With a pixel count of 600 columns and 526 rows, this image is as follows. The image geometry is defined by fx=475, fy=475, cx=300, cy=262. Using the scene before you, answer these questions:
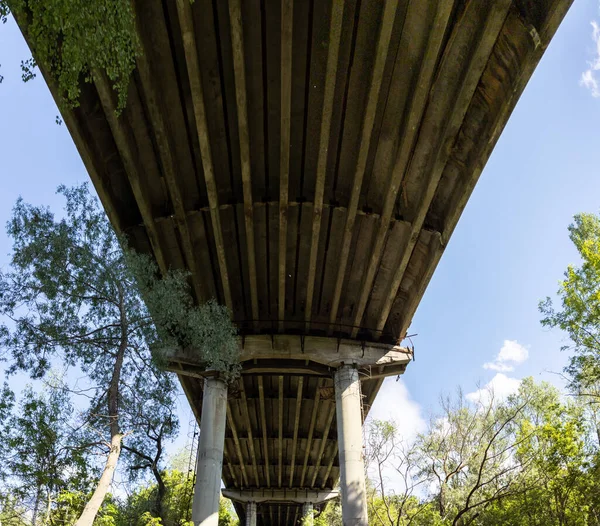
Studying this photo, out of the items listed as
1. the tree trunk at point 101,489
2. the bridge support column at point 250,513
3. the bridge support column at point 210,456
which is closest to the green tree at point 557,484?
the bridge support column at point 210,456

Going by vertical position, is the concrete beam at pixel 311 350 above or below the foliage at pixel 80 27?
above

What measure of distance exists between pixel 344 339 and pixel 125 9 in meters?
11.2

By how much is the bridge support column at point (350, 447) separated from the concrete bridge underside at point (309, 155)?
2.1 inches

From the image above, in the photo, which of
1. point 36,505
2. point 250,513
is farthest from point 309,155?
point 250,513

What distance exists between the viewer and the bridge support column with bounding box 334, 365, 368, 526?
11930 millimetres

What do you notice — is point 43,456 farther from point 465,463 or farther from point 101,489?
point 465,463

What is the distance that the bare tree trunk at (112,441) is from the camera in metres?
7.59

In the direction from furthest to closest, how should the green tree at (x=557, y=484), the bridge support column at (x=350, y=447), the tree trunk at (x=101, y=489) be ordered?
the green tree at (x=557, y=484) < the bridge support column at (x=350, y=447) < the tree trunk at (x=101, y=489)

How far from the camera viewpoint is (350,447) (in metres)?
13.0

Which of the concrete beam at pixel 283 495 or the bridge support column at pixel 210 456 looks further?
the concrete beam at pixel 283 495

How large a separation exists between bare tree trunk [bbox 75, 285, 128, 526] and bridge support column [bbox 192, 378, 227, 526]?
402cm

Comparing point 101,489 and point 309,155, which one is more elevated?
point 309,155

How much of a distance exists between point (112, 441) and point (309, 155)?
7.31 m

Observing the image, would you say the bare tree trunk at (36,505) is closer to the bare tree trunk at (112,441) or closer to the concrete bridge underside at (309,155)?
the concrete bridge underside at (309,155)
